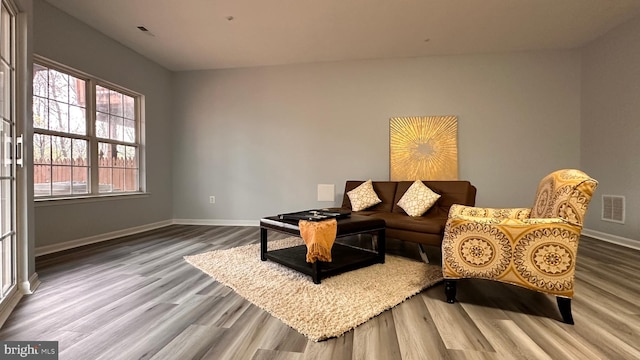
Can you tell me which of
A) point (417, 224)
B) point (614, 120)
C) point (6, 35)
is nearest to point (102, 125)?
point (6, 35)

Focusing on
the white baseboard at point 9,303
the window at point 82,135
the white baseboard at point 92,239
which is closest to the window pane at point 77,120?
the window at point 82,135

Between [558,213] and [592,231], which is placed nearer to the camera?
[558,213]

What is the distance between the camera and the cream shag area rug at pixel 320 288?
1.58 m

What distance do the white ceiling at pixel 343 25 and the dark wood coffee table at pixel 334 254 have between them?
2.34 m

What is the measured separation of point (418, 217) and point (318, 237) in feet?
4.58

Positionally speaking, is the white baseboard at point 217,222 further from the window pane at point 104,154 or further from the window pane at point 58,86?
the window pane at point 58,86

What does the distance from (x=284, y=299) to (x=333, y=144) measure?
10.0 feet

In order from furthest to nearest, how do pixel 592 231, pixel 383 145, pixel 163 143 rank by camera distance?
1. pixel 163 143
2. pixel 383 145
3. pixel 592 231

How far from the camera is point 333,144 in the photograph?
14.9 feet

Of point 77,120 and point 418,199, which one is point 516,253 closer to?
point 418,199

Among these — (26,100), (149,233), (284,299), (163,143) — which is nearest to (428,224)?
(284,299)

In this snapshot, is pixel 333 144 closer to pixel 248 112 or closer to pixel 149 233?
pixel 248 112

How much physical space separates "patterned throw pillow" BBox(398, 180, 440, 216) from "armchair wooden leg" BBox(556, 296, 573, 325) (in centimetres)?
157

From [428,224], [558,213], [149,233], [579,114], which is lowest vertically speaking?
[149,233]
